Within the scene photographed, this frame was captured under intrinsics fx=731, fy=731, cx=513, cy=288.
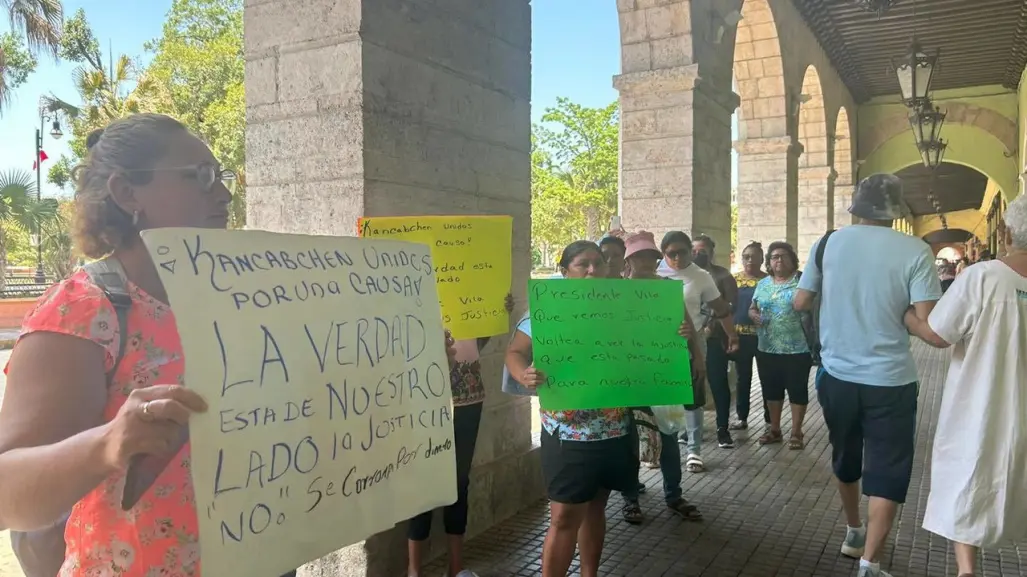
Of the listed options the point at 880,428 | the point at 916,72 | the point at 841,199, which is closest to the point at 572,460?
the point at 880,428

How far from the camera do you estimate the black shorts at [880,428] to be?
3.10m

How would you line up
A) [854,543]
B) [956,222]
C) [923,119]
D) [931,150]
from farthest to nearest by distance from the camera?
[956,222] < [931,150] < [923,119] < [854,543]

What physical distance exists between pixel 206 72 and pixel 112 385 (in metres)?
27.1

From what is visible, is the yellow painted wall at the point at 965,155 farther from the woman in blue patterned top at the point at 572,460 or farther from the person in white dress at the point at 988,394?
the woman in blue patterned top at the point at 572,460

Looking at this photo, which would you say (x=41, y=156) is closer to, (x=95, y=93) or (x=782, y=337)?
(x=95, y=93)

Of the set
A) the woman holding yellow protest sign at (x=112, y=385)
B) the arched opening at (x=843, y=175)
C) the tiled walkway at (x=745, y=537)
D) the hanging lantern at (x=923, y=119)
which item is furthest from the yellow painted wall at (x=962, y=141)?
the woman holding yellow protest sign at (x=112, y=385)

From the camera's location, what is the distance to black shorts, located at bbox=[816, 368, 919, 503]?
3.10 meters

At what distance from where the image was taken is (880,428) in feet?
10.3

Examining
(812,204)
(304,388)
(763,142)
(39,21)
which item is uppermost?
(39,21)

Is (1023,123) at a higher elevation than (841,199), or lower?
higher

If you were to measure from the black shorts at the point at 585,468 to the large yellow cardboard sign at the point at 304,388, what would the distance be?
1007 millimetres

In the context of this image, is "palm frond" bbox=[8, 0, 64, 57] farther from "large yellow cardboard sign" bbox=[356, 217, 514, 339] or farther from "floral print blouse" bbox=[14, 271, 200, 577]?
"floral print blouse" bbox=[14, 271, 200, 577]

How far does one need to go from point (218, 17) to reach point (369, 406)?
98.5ft

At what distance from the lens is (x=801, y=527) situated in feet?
13.0
